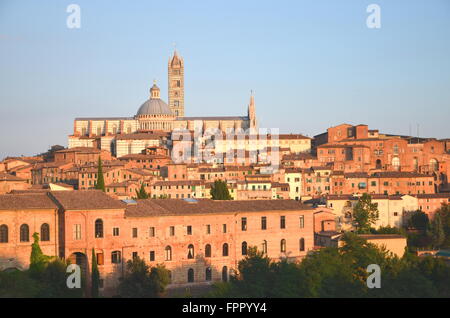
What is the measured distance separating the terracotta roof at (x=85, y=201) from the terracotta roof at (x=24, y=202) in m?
0.36

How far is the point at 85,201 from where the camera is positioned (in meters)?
27.8

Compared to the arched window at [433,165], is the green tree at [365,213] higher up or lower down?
lower down

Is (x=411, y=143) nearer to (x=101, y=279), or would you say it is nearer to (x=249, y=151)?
(x=249, y=151)

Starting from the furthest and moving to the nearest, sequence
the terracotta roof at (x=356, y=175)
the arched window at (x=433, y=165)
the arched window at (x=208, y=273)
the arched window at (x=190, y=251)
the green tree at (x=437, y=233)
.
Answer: the arched window at (x=433, y=165), the terracotta roof at (x=356, y=175), the green tree at (x=437, y=233), the arched window at (x=208, y=273), the arched window at (x=190, y=251)

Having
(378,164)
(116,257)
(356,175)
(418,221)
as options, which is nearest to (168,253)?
(116,257)

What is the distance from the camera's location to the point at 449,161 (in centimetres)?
6247

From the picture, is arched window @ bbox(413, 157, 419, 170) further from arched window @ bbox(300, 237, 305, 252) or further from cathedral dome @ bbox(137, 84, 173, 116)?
arched window @ bbox(300, 237, 305, 252)

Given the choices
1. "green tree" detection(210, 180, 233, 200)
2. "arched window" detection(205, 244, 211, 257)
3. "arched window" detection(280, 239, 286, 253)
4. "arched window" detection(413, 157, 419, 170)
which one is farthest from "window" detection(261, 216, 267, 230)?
"arched window" detection(413, 157, 419, 170)

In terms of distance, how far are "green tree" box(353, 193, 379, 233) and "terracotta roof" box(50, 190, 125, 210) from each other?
1819 cm

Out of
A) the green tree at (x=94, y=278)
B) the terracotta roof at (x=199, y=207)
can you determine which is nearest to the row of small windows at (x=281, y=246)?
the terracotta roof at (x=199, y=207)

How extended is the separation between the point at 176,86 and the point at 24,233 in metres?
74.6

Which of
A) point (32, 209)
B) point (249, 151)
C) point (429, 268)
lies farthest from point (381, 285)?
point (249, 151)

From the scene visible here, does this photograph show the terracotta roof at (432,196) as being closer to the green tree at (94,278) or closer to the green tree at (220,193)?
the green tree at (220,193)

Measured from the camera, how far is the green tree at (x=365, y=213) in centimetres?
4401
